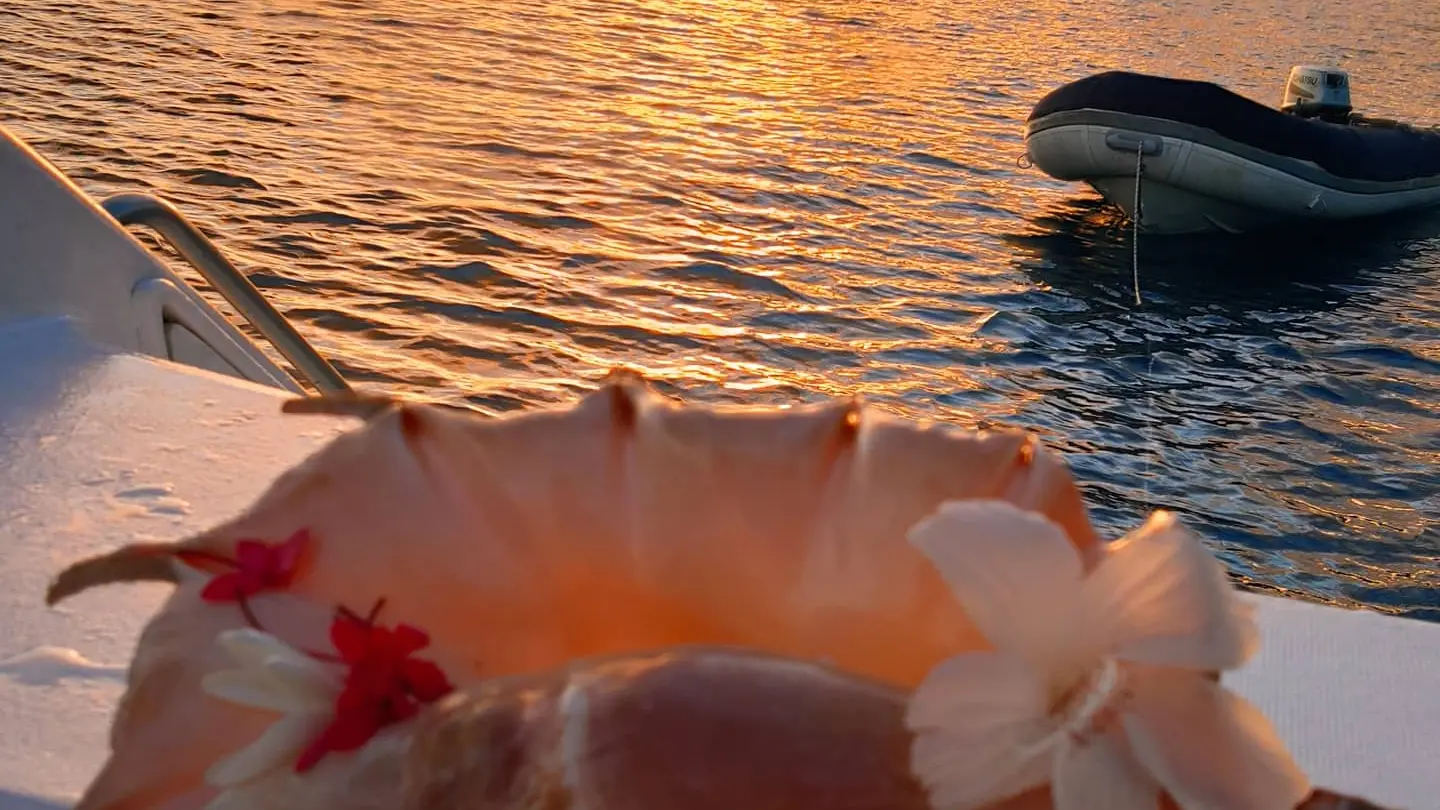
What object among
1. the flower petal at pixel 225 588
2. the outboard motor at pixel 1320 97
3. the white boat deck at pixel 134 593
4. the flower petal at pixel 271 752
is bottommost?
the outboard motor at pixel 1320 97

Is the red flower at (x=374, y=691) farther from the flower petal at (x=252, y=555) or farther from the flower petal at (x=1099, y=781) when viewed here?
the flower petal at (x=1099, y=781)

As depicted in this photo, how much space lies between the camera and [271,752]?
1.58 ft

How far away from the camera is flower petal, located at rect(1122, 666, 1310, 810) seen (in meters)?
0.37

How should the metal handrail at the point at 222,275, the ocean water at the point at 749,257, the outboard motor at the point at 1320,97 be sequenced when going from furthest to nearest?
the outboard motor at the point at 1320,97 < the ocean water at the point at 749,257 < the metal handrail at the point at 222,275

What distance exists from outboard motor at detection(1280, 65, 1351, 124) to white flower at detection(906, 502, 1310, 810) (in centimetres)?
1162

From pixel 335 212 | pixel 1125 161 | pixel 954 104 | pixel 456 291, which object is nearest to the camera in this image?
pixel 456 291

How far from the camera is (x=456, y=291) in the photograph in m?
6.62

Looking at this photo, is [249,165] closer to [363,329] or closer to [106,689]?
[363,329]

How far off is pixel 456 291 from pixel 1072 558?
21.0ft

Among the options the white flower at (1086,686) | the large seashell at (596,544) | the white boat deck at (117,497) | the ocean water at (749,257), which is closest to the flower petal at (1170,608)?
the white flower at (1086,686)

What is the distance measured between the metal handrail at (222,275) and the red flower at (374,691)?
1.32 metres

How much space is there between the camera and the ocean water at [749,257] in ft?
19.2

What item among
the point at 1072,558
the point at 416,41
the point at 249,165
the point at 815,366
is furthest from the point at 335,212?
the point at 1072,558

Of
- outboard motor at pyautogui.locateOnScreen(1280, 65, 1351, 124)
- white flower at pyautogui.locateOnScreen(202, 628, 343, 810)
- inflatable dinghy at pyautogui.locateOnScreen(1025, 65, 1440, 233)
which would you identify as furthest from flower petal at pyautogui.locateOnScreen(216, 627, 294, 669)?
outboard motor at pyautogui.locateOnScreen(1280, 65, 1351, 124)
